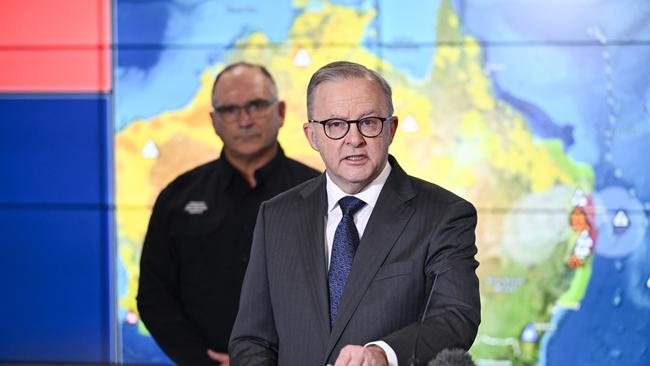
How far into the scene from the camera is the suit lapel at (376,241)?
211 centimetres

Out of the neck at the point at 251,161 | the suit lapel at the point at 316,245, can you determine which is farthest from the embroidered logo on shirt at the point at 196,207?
the suit lapel at the point at 316,245

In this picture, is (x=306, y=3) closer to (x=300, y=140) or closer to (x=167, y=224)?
(x=300, y=140)

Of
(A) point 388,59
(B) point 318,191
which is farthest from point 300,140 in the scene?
(B) point 318,191

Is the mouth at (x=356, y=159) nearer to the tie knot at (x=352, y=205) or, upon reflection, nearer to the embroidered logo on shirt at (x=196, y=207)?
the tie knot at (x=352, y=205)

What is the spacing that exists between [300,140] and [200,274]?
1.20 m

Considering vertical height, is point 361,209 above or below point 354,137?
below

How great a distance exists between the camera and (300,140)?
489 centimetres

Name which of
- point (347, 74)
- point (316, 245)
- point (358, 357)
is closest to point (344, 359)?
point (358, 357)

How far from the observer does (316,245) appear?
2211 mm

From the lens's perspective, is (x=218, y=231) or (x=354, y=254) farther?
(x=218, y=231)

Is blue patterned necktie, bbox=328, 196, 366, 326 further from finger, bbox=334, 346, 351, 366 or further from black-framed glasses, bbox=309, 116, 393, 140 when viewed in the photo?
finger, bbox=334, 346, 351, 366

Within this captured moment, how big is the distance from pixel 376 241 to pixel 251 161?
6.33 ft

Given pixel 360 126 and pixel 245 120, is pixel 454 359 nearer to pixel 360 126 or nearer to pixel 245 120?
pixel 360 126

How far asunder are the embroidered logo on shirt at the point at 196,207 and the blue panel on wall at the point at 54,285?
0.95 meters
